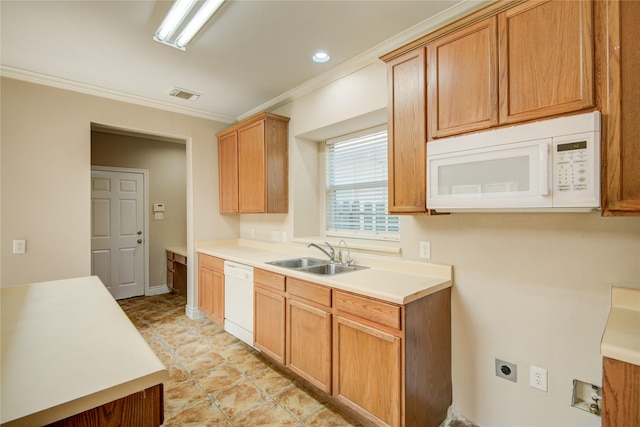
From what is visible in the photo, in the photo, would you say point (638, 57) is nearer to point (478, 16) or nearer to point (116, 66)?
point (478, 16)

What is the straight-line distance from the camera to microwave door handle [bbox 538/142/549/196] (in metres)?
1.35

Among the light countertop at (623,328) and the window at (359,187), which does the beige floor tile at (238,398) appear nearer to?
the window at (359,187)

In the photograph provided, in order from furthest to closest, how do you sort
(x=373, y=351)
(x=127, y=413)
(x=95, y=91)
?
(x=95, y=91) < (x=373, y=351) < (x=127, y=413)

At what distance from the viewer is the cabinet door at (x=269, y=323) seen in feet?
8.11

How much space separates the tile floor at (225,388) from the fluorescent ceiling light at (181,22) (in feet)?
8.52

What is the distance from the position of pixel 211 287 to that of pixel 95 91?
2.41 m

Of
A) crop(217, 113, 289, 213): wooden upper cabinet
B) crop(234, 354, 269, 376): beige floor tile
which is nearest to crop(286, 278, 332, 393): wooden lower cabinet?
crop(234, 354, 269, 376): beige floor tile

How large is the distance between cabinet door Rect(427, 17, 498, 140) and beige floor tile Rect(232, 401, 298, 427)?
6.66ft

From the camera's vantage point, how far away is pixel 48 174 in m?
2.97

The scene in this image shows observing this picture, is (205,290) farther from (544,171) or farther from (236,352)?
(544,171)

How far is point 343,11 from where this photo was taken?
77.3 inches

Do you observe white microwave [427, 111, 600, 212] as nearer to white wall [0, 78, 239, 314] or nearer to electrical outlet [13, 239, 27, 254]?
white wall [0, 78, 239, 314]

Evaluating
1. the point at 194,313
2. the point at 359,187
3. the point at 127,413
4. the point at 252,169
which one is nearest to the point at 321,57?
the point at 359,187

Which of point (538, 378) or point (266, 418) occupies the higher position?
point (538, 378)
